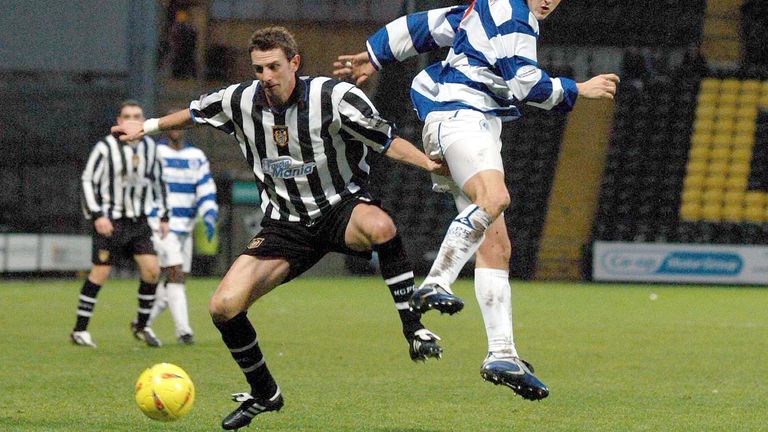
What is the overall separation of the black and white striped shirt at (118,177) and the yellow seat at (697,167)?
14.6 metres

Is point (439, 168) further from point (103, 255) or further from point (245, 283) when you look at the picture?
point (103, 255)

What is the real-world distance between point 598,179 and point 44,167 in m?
9.77

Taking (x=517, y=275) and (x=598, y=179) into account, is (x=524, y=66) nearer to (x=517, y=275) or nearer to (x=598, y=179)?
(x=517, y=275)

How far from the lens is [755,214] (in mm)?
22625

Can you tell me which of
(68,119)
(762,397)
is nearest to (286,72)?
(762,397)

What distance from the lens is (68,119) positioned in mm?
21781

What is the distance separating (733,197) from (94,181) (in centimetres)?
1481

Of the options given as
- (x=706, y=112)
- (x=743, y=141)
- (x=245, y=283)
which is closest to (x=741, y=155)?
(x=743, y=141)

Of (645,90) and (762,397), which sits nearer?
(762,397)

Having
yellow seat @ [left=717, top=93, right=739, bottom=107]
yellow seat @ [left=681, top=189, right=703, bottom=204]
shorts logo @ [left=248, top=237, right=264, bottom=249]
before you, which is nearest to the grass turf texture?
shorts logo @ [left=248, top=237, right=264, bottom=249]

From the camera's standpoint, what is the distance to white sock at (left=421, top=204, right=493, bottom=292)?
5672mm

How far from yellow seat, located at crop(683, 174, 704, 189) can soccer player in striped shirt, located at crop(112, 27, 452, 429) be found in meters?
17.8

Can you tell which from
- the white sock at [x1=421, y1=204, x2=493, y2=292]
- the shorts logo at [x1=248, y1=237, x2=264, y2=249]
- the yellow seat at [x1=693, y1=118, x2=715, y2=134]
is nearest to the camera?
the white sock at [x1=421, y1=204, x2=493, y2=292]

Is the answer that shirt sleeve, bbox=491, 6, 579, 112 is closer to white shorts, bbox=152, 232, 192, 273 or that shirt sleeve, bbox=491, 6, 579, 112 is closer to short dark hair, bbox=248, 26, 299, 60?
short dark hair, bbox=248, 26, 299, 60
